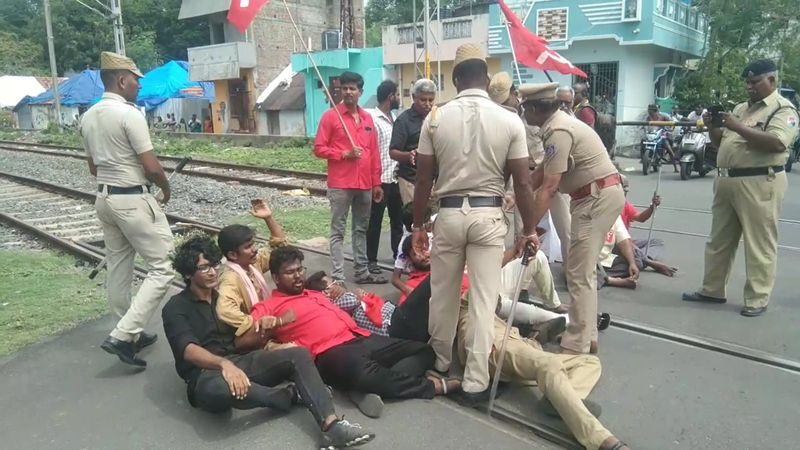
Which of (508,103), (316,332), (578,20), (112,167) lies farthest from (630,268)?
(578,20)

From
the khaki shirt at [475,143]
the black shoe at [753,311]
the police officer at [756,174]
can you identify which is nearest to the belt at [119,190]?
the khaki shirt at [475,143]

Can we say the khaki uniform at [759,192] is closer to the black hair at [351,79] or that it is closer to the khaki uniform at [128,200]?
the black hair at [351,79]

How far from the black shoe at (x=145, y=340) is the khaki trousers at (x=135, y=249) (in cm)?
28

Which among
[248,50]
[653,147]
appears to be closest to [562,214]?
[653,147]

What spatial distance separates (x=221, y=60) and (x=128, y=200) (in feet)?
107

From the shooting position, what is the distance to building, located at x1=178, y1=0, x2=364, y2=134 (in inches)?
1357

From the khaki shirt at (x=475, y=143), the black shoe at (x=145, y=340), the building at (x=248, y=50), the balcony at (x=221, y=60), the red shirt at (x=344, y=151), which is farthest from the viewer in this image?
the building at (x=248, y=50)

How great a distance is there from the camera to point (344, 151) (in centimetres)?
582

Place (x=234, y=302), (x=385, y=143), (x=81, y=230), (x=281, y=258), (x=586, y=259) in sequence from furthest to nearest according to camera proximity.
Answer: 1. (x=81, y=230)
2. (x=385, y=143)
3. (x=586, y=259)
4. (x=281, y=258)
5. (x=234, y=302)

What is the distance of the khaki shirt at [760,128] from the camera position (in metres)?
4.81

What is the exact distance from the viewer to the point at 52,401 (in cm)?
397

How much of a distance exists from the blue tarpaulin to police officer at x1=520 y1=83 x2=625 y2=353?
122ft

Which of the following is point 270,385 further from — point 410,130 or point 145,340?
point 410,130

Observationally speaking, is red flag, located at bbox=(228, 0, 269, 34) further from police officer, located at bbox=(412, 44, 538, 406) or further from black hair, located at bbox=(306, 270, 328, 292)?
police officer, located at bbox=(412, 44, 538, 406)
